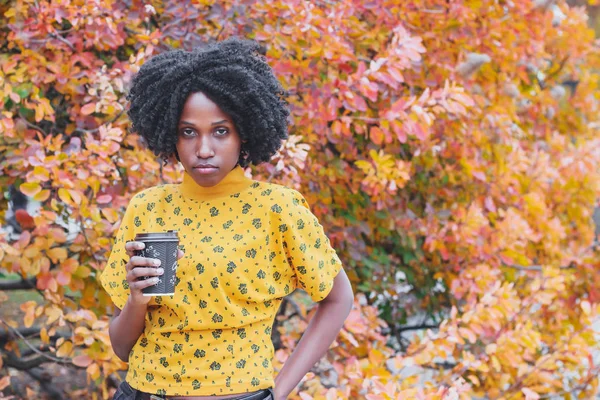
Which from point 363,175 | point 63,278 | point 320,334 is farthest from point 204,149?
point 363,175

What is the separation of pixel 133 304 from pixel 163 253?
0.59 feet

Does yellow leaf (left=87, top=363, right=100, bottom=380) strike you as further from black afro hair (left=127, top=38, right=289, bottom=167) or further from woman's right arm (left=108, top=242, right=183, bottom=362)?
black afro hair (left=127, top=38, right=289, bottom=167)

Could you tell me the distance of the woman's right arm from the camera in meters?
1.38

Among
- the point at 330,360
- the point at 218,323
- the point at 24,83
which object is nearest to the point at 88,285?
the point at 24,83

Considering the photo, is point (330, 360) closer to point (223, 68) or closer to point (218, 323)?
point (218, 323)

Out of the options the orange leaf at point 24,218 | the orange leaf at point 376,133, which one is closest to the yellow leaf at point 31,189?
the orange leaf at point 24,218

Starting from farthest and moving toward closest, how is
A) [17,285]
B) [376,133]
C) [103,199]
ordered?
[17,285] < [376,133] < [103,199]

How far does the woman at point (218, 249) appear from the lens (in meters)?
1.52

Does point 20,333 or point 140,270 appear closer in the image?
point 140,270

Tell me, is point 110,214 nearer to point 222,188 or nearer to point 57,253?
point 57,253

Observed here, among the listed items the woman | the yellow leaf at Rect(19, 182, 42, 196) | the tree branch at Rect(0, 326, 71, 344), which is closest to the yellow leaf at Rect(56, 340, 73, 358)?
the tree branch at Rect(0, 326, 71, 344)

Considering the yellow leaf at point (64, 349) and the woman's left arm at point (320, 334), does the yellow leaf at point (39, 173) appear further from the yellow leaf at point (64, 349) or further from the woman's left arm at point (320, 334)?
the woman's left arm at point (320, 334)

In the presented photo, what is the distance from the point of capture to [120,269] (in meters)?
1.66

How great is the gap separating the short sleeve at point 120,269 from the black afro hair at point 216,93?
0.61ft
